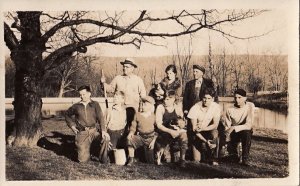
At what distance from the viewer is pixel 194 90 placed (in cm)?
431

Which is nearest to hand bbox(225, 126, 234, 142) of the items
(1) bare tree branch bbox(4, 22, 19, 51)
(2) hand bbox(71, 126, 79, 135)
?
(2) hand bbox(71, 126, 79, 135)

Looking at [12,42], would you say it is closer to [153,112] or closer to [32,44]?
[32,44]

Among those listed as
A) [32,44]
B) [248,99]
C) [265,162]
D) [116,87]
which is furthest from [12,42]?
[265,162]

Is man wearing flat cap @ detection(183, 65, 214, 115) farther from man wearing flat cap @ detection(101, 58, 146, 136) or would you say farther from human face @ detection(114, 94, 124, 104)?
human face @ detection(114, 94, 124, 104)

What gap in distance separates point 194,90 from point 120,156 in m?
0.79

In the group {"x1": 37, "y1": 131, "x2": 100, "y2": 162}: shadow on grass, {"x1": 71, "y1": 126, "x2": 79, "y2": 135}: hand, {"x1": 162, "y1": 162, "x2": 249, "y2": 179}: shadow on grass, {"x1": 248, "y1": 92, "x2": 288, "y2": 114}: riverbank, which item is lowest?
{"x1": 162, "y1": 162, "x2": 249, "y2": 179}: shadow on grass

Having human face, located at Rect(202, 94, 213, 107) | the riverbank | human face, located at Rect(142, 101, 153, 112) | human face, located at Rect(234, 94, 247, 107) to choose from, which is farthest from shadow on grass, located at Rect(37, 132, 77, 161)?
the riverbank

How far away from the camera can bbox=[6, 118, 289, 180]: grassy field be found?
14.0ft

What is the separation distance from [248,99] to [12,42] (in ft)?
6.31

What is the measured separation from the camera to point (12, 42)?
4238 millimetres

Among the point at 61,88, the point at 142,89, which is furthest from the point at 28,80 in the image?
the point at 142,89

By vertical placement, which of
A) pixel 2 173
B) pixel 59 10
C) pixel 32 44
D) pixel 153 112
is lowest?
pixel 2 173

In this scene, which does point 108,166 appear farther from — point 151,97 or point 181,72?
point 181,72

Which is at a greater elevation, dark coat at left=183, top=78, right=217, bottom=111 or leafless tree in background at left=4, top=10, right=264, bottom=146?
leafless tree in background at left=4, top=10, right=264, bottom=146
